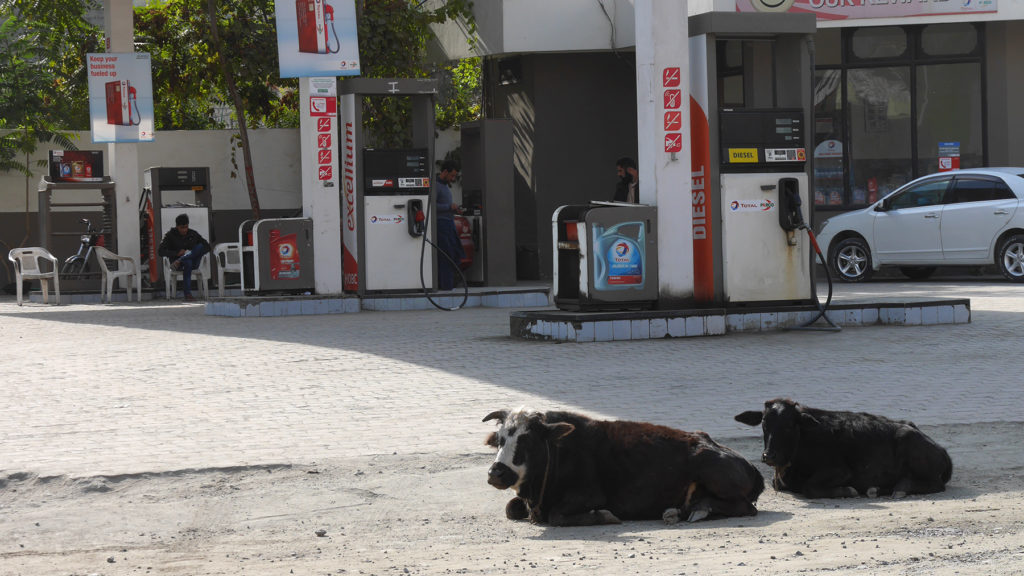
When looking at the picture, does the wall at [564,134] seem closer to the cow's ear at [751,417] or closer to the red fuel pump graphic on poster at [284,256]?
the red fuel pump graphic on poster at [284,256]

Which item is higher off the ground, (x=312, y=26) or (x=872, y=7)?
(x=872, y=7)

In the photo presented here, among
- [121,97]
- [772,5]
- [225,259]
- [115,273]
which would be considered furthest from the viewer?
[772,5]

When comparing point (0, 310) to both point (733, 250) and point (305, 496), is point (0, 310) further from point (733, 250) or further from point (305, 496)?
point (305, 496)

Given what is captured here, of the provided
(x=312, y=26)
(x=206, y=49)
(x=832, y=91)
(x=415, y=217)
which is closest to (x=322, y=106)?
(x=312, y=26)

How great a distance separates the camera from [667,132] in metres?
13.7

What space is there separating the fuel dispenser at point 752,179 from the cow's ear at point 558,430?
8449 mm

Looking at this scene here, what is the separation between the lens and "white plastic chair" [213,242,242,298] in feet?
72.8

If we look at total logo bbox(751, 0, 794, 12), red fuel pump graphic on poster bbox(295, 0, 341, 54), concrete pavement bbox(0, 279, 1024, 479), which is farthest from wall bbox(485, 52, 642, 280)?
concrete pavement bbox(0, 279, 1024, 479)

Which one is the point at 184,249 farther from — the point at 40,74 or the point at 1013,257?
the point at 1013,257

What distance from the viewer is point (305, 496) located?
21.6 feet

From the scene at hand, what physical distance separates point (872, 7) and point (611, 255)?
12.1m

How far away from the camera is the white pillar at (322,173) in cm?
1817

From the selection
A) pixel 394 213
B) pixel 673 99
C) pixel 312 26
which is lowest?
pixel 394 213

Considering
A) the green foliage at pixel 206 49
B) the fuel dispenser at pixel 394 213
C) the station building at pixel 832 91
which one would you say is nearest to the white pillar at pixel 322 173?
the fuel dispenser at pixel 394 213
